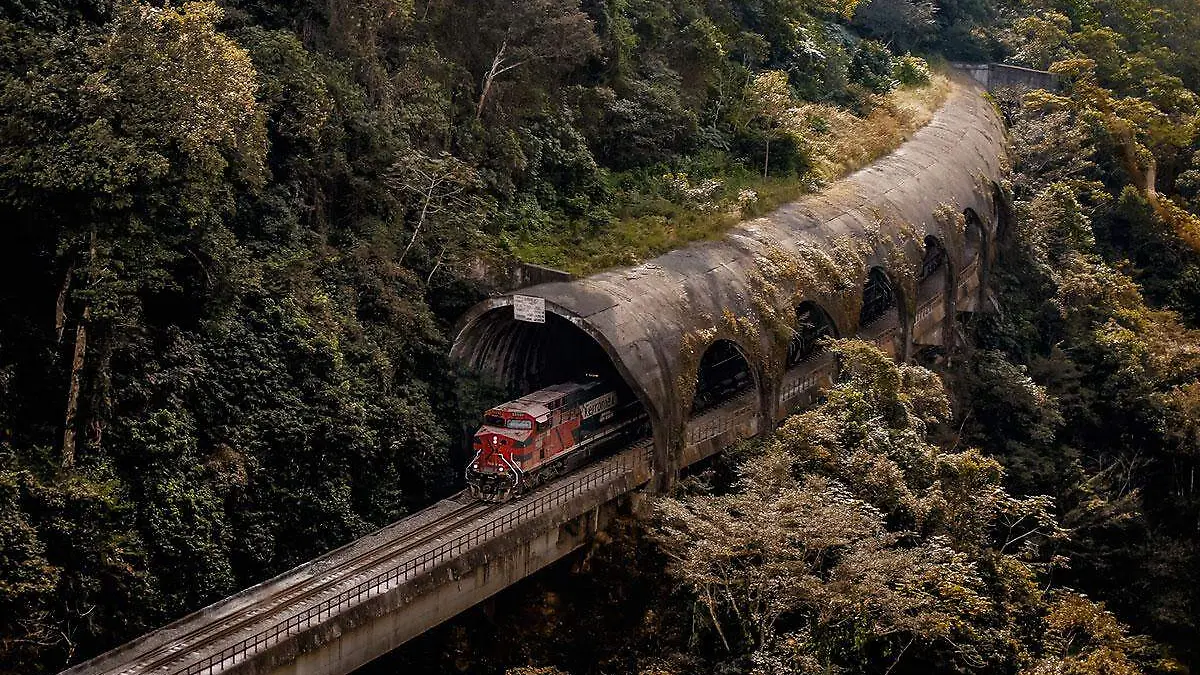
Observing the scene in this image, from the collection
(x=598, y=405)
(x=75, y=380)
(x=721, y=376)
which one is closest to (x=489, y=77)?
(x=598, y=405)

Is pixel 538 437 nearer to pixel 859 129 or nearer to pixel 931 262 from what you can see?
pixel 931 262

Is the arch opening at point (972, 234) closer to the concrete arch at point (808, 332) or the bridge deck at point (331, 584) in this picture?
the concrete arch at point (808, 332)

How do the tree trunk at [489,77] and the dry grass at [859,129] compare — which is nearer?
the tree trunk at [489,77]

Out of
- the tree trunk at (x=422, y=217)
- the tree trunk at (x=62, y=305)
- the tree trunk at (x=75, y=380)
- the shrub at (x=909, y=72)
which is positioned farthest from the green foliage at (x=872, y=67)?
the tree trunk at (x=75, y=380)

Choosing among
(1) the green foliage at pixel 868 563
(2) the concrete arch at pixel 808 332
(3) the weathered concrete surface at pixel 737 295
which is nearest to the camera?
(1) the green foliage at pixel 868 563

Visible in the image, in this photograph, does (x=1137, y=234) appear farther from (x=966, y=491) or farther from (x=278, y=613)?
(x=278, y=613)

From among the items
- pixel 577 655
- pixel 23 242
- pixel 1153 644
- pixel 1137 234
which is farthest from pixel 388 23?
pixel 1137 234

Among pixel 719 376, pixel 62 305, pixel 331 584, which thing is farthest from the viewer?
pixel 719 376
